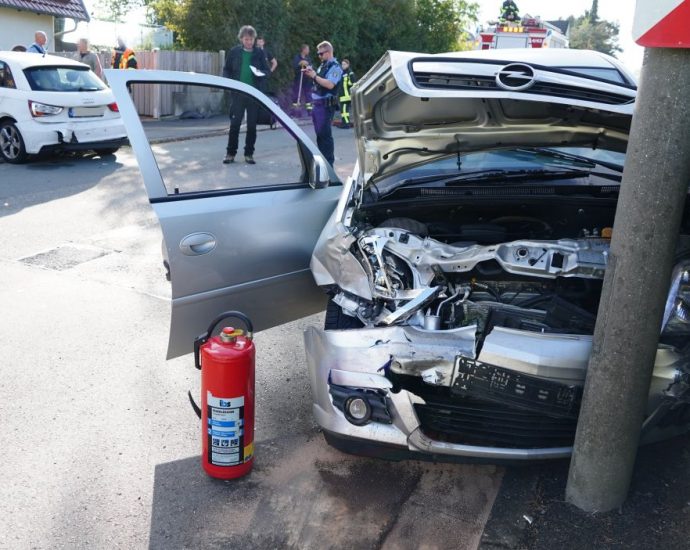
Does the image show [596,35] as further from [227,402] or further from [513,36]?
[227,402]

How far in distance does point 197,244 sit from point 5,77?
28.7 feet

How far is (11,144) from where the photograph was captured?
35.0 feet

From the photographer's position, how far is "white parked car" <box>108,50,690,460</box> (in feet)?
9.88

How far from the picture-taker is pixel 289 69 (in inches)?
828

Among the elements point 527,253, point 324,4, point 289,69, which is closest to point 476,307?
point 527,253

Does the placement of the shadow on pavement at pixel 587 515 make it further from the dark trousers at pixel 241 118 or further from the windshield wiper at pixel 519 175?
the dark trousers at pixel 241 118

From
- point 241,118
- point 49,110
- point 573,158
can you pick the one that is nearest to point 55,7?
Result: point 49,110

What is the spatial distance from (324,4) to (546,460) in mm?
20852

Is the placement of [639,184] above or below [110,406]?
above

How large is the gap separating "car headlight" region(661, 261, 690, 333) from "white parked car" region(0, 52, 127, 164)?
9.30m

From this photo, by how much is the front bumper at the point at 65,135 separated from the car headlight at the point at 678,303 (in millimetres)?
9450

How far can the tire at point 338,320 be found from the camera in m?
3.54

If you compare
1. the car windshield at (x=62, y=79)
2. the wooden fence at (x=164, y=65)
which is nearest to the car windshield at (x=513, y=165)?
the car windshield at (x=62, y=79)

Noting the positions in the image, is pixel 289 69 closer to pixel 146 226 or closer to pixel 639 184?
pixel 146 226
